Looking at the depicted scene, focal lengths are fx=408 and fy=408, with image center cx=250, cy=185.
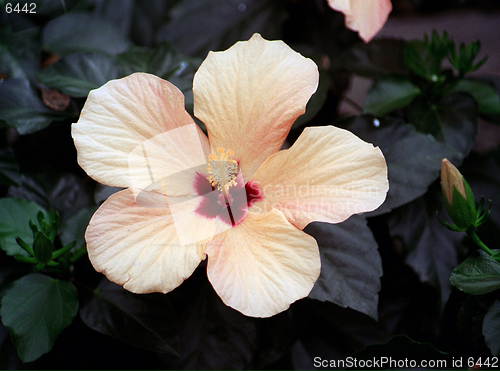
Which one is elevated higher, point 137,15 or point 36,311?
point 137,15

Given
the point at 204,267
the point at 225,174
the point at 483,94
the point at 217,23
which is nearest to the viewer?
the point at 225,174

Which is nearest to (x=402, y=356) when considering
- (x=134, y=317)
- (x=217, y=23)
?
(x=134, y=317)

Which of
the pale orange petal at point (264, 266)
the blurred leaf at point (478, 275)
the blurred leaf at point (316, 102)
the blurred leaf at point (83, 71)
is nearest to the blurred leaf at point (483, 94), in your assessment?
the blurred leaf at point (316, 102)

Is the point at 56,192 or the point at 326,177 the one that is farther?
the point at 56,192

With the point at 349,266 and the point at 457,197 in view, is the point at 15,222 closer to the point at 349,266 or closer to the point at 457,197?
the point at 349,266

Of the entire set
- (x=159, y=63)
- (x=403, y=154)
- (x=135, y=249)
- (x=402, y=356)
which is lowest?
(x=402, y=356)

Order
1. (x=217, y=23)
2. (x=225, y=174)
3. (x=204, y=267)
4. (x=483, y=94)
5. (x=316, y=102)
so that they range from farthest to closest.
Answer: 1. (x=217, y=23)
2. (x=483, y=94)
3. (x=316, y=102)
4. (x=204, y=267)
5. (x=225, y=174)

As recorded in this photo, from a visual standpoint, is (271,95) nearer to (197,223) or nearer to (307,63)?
(307,63)
